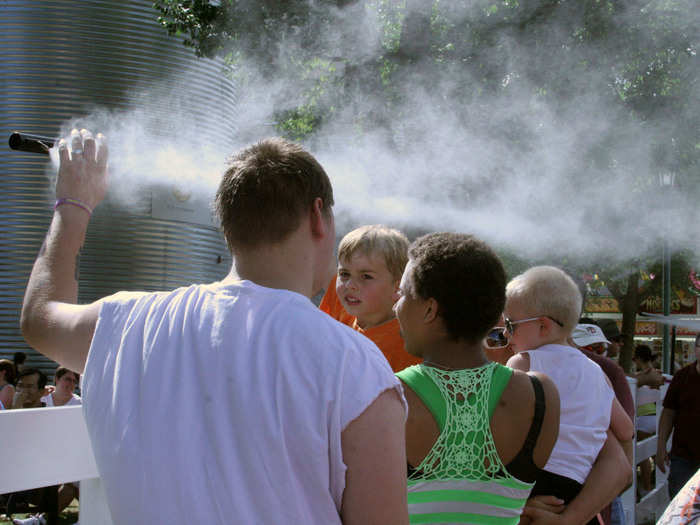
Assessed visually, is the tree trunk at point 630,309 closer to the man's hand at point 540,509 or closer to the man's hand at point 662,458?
the man's hand at point 662,458

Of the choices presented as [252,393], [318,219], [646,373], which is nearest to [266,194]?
[318,219]

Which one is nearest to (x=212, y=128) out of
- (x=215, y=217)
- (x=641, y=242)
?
(x=641, y=242)

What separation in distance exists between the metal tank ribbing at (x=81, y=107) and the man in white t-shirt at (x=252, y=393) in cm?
862

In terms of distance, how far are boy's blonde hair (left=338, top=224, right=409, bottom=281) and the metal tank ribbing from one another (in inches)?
289

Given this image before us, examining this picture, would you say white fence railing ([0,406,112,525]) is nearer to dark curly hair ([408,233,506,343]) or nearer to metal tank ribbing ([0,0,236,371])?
dark curly hair ([408,233,506,343])

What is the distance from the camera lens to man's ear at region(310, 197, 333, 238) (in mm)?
1210

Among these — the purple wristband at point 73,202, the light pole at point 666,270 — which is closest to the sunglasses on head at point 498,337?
the purple wristband at point 73,202

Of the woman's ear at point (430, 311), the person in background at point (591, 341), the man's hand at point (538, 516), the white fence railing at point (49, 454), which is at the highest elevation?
the woman's ear at point (430, 311)

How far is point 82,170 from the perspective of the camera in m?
1.43

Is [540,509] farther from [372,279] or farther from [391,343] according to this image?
[372,279]

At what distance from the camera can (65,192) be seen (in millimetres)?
1397

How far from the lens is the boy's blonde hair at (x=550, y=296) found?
2268mm

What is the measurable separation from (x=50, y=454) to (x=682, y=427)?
16.3ft

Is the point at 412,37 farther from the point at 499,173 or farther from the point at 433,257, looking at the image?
the point at 433,257
